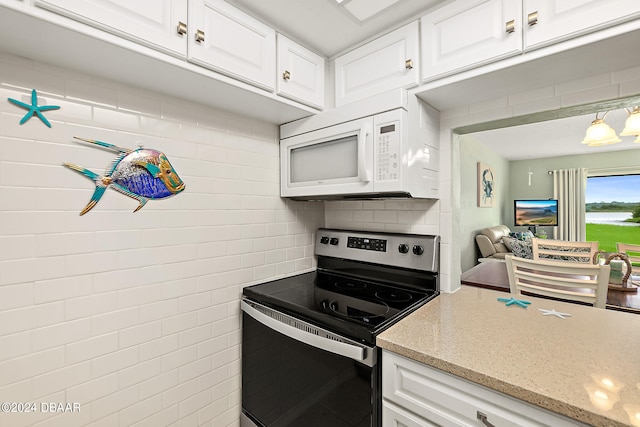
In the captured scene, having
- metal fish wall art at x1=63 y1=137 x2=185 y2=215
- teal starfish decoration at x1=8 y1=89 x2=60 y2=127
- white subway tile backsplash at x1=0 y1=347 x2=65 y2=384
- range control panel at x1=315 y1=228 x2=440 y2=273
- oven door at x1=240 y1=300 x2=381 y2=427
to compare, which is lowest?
oven door at x1=240 y1=300 x2=381 y2=427

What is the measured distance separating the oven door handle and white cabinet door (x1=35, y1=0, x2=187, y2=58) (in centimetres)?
112

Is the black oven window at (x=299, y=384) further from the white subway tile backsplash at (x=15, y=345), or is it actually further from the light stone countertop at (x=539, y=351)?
the white subway tile backsplash at (x=15, y=345)

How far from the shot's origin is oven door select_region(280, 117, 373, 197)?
51.9 inches

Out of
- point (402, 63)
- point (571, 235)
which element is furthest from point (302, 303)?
point (571, 235)

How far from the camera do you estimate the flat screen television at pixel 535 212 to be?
6.09m

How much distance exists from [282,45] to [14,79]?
0.98 m

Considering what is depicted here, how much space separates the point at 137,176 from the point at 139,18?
1.90ft

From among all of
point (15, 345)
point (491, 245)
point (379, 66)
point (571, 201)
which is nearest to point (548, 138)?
point (491, 245)

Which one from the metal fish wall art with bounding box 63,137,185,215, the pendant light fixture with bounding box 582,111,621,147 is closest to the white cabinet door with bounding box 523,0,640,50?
the metal fish wall art with bounding box 63,137,185,215

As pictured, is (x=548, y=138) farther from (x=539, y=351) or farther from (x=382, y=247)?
(x=539, y=351)

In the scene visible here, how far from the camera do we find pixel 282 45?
4.41 feet

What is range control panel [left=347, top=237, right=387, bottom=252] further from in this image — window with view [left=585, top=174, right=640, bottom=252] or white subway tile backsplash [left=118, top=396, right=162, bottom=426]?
window with view [left=585, top=174, right=640, bottom=252]

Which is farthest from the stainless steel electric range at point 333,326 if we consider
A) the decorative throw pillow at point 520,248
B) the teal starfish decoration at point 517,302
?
the decorative throw pillow at point 520,248

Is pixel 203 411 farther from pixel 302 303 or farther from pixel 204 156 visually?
pixel 204 156
